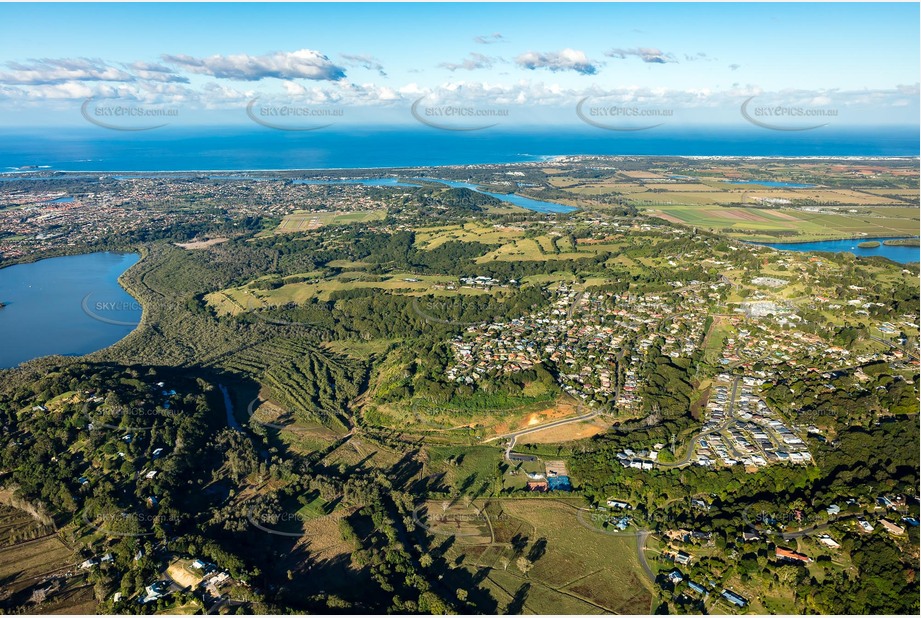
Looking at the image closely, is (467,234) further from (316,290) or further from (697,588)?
(697,588)

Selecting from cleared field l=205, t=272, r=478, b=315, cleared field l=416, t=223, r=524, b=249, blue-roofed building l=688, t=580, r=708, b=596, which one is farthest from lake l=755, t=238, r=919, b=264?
blue-roofed building l=688, t=580, r=708, b=596

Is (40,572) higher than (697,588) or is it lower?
lower

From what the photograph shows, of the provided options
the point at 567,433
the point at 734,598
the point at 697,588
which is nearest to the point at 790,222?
the point at 567,433

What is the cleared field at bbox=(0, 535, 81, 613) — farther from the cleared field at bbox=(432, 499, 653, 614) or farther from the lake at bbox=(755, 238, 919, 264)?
the lake at bbox=(755, 238, 919, 264)

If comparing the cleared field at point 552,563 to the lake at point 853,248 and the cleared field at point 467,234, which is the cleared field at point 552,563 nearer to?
the cleared field at point 467,234

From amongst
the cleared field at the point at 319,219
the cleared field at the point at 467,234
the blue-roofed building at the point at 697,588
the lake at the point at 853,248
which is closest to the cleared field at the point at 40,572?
the blue-roofed building at the point at 697,588

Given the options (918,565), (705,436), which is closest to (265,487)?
(705,436)
